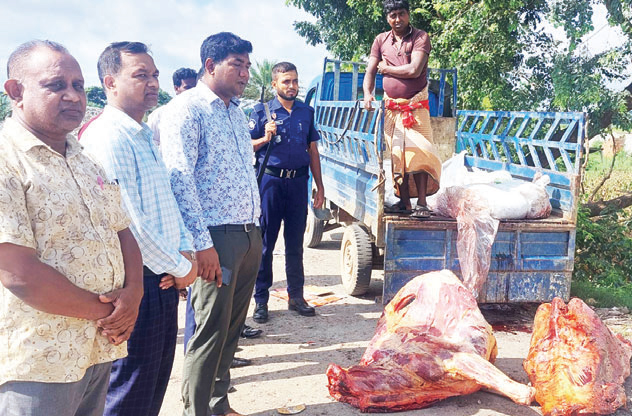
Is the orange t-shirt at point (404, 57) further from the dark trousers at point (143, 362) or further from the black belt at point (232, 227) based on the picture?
the dark trousers at point (143, 362)

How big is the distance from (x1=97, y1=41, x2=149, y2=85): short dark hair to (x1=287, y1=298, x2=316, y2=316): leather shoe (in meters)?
3.09

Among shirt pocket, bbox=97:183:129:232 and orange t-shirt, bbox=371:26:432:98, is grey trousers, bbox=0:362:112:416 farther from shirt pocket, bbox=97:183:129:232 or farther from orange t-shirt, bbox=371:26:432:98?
orange t-shirt, bbox=371:26:432:98

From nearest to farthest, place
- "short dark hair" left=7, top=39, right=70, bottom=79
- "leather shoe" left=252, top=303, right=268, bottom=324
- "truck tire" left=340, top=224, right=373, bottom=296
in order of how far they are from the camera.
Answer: "short dark hair" left=7, top=39, right=70, bottom=79 → "leather shoe" left=252, top=303, right=268, bottom=324 → "truck tire" left=340, top=224, right=373, bottom=296

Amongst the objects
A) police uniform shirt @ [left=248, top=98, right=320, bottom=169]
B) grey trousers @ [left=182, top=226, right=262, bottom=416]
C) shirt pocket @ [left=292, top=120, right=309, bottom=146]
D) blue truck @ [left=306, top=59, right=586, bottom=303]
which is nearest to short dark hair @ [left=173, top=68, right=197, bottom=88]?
police uniform shirt @ [left=248, top=98, right=320, bottom=169]

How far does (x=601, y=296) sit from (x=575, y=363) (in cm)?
269

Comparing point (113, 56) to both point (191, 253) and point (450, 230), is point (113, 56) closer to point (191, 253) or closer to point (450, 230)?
point (191, 253)

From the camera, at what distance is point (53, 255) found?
1.49 meters

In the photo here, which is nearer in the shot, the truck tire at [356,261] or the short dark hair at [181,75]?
the short dark hair at [181,75]

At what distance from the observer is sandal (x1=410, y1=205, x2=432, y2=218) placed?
4375 millimetres


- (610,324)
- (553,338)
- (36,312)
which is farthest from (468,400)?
(36,312)

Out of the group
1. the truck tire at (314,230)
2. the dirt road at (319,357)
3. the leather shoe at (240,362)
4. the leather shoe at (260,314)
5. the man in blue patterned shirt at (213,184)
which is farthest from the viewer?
the truck tire at (314,230)

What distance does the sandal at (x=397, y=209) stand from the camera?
4438 millimetres

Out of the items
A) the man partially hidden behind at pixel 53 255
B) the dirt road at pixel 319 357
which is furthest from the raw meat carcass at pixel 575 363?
the man partially hidden behind at pixel 53 255

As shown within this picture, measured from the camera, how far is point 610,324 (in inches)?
184
